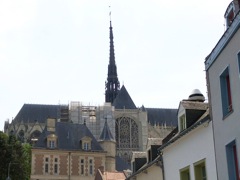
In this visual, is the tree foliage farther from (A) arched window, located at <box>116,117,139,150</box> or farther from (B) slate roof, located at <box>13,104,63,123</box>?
(A) arched window, located at <box>116,117,139,150</box>

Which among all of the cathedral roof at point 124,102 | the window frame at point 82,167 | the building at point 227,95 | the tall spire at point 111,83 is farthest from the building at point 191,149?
the tall spire at point 111,83

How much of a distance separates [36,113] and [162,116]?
27.5 metres

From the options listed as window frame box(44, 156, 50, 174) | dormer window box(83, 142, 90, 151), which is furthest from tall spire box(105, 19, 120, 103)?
window frame box(44, 156, 50, 174)

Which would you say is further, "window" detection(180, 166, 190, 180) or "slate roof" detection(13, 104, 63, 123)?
"slate roof" detection(13, 104, 63, 123)

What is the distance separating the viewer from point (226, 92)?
13.8 m

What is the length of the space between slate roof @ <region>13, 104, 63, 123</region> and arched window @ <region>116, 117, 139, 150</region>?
40.3 ft

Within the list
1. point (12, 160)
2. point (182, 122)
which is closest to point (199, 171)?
point (182, 122)

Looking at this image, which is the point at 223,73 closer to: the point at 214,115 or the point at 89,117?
the point at 214,115

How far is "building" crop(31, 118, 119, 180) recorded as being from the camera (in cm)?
4441

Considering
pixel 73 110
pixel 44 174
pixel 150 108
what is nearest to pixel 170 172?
pixel 44 174

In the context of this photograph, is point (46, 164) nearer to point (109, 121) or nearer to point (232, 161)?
point (232, 161)

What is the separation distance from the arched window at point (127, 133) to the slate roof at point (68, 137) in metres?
44.1

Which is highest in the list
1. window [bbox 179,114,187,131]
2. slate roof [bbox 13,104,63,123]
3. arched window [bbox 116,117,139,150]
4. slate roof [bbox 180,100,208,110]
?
slate roof [bbox 13,104,63,123]

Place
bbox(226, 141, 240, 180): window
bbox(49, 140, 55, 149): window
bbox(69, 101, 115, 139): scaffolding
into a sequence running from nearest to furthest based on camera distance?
bbox(226, 141, 240, 180): window
bbox(49, 140, 55, 149): window
bbox(69, 101, 115, 139): scaffolding
